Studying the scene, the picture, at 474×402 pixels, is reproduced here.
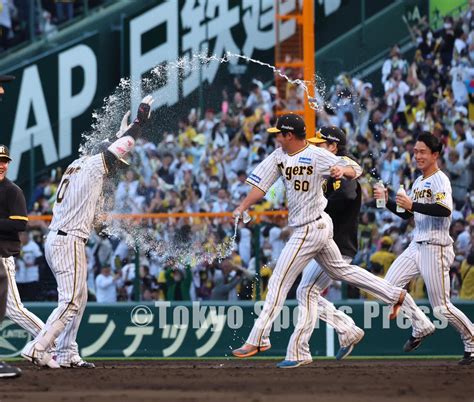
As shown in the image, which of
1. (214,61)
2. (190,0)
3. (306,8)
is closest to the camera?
(306,8)

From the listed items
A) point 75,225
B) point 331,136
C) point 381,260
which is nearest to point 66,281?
point 75,225

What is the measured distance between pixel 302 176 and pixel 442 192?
1613 millimetres

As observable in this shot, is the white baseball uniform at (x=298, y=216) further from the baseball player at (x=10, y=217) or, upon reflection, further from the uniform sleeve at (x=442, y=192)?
the baseball player at (x=10, y=217)

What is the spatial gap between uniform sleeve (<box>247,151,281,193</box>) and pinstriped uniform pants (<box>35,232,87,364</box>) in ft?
5.59

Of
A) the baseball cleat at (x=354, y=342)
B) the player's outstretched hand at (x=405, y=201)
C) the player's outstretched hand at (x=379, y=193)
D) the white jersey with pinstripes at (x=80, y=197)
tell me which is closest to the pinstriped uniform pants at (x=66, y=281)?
the white jersey with pinstripes at (x=80, y=197)

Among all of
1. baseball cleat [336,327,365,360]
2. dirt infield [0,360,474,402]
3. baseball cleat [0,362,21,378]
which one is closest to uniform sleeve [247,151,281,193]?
dirt infield [0,360,474,402]

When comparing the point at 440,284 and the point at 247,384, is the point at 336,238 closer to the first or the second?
the point at 440,284

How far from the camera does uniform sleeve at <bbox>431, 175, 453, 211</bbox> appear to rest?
37.9ft

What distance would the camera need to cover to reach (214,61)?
23359 mm

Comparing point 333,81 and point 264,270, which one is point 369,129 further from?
point 264,270

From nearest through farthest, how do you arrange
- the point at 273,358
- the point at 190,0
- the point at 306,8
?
the point at 273,358, the point at 306,8, the point at 190,0

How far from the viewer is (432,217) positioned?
11.8m

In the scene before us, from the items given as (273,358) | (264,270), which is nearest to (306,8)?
(264,270)

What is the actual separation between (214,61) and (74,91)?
352 cm
